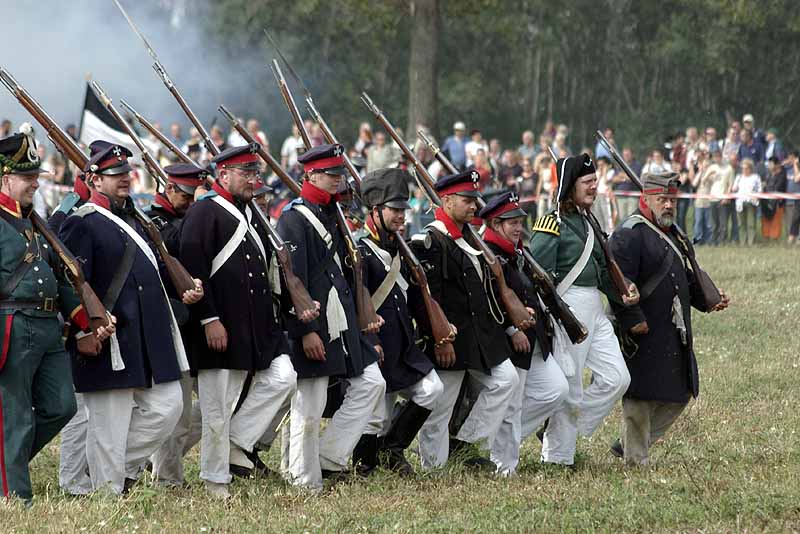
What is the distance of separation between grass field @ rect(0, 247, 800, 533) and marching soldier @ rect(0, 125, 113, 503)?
36 centimetres

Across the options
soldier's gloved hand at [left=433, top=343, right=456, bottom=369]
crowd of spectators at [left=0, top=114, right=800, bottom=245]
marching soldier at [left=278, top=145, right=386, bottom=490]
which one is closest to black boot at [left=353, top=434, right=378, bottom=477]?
marching soldier at [left=278, top=145, right=386, bottom=490]

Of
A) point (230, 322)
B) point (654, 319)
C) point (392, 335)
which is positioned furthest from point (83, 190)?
point (654, 319)

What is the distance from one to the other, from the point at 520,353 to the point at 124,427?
9.31ft

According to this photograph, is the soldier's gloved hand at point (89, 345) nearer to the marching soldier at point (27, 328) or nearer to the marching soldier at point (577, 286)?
the marching soldier at point (27, 328)

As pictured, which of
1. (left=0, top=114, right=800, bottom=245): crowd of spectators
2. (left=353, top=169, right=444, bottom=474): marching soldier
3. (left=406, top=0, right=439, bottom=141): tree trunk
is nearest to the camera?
(left=353, top=169, right=444, bottom=474): marching soldier

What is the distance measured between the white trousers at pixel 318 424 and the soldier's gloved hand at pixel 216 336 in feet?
2.07

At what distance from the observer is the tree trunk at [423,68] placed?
2861cm

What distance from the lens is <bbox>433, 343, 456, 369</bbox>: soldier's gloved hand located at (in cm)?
950

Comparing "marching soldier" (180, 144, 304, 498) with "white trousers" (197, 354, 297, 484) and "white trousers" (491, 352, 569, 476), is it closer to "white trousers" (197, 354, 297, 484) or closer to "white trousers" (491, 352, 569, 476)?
"white trousers" (197, 354, 297, 484)

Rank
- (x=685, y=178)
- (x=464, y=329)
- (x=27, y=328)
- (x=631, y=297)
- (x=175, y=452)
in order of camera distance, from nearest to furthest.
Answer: (x=27, y=328) < (x=175, y=452) < (x=464, y=329) < (x=631, y=297) < (x=685, y=178)

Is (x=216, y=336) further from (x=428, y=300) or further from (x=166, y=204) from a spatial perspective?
(x=166, y=204)

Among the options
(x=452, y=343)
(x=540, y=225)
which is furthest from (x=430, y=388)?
(x=540, y=225)

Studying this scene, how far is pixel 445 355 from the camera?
9516 millimetres

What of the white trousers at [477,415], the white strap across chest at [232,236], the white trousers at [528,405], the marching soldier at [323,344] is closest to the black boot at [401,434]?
the white trousers at [477,415]
